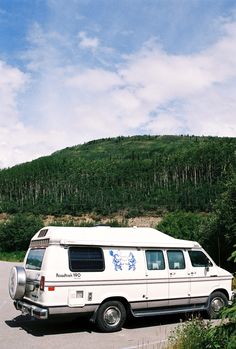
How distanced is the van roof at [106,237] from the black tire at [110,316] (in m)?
1.41

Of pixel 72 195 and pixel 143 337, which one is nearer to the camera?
pixel 143 337

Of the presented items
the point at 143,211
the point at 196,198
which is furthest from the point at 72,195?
the point at 196,198

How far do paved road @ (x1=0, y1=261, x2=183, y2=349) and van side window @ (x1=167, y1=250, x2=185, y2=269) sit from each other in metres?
1.46

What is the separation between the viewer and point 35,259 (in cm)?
1098

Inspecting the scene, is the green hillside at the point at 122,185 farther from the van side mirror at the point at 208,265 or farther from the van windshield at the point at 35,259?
the van windshield at the point at 35,259

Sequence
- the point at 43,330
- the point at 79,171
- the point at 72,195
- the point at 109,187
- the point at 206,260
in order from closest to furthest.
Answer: the point at 43,330, the point at 206,260, the point at 72,195, the point at 109,187, the point at 79,171

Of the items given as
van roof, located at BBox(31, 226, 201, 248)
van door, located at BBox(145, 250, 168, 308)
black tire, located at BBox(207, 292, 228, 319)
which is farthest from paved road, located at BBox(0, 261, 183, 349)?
van roof, located at BBox(31, 226, 201, 248)

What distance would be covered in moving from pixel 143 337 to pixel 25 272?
3150 millimetres

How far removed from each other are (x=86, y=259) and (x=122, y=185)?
127977mm

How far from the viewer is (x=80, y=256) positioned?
1061cm

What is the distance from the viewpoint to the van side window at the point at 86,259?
412 inches

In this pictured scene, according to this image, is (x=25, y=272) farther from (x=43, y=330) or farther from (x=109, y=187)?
(x=109, y=187)

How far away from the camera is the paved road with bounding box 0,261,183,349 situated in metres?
9.29

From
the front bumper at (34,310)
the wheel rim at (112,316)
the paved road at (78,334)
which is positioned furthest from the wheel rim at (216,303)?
the front bumper at (34,310)
